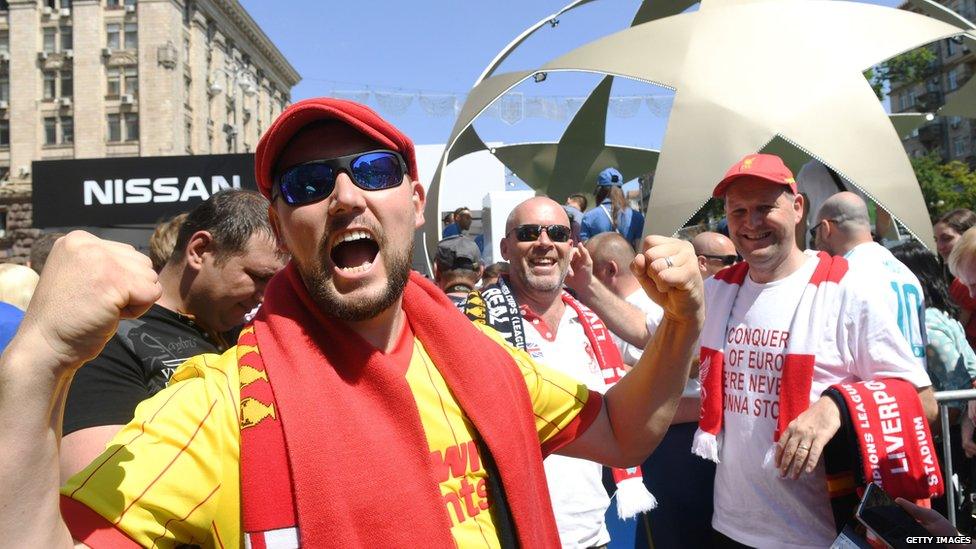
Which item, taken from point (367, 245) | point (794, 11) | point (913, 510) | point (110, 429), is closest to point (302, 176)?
point (367, 245)

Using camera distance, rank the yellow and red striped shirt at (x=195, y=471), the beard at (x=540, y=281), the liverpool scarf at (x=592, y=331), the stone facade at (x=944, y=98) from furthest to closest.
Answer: the stone facade at (x=944, y=98) → the beard at (x=540, y=281) → the liverpool scarf at (x=592, y=331) → the yellow and red striped shirt at (x=195, y=471)

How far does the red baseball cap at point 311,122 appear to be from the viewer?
1512 millimetres

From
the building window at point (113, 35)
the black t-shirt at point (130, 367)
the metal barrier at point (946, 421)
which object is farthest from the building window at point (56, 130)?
the metal barrier at point (946, 421)

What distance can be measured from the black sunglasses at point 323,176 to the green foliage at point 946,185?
39.7m

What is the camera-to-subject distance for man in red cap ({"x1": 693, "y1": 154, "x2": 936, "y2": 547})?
255 cm

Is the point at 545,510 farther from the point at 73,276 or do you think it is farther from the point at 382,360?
the point at 73,276

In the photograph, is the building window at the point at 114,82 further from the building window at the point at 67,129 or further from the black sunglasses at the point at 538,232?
the black sunglasses at the point at 538,232

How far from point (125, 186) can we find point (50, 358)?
29.0 feet

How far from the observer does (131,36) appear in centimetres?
4134

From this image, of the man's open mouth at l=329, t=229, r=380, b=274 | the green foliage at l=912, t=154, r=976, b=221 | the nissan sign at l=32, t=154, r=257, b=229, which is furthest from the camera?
the green foliage at l=912, t=154, r=976, b=221

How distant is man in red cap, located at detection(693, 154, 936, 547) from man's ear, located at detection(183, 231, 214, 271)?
1970 mm

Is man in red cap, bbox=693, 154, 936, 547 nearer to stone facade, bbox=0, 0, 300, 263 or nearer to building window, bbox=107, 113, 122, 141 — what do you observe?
stone facade, bbox=0, 0, 300, 263

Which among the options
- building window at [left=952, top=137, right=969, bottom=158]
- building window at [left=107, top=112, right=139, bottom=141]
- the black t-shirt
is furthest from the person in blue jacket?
building window at [left=952, top=137, right=969, bottom=158]

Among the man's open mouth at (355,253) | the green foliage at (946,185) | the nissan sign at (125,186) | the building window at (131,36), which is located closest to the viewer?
the man's open mouth at (355,253)
